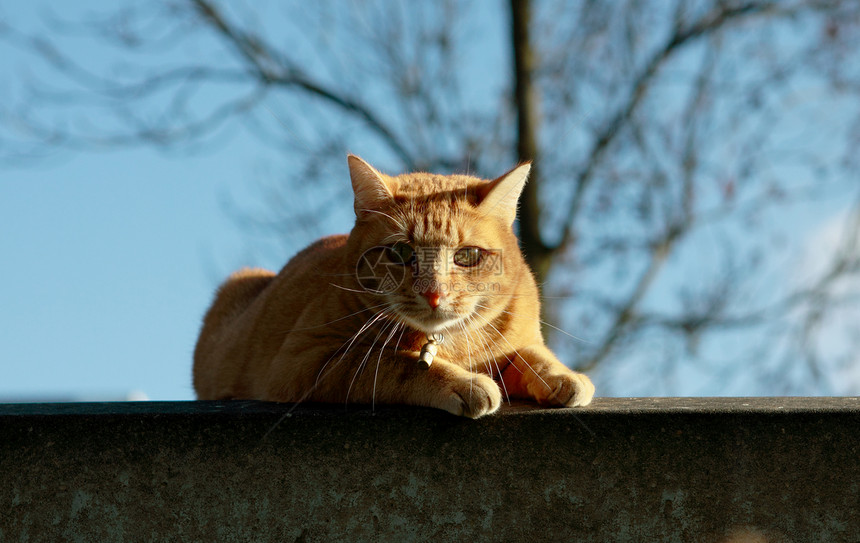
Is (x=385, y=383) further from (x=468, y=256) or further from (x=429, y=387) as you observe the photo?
(x=468, y=256)

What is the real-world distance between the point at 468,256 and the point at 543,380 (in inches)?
16.9

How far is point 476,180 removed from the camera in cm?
260

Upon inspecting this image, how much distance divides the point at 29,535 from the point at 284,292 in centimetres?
136

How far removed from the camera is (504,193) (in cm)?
237

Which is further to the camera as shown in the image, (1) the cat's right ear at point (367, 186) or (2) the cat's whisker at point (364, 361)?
(1) the cat's right ear at point (367, 186)

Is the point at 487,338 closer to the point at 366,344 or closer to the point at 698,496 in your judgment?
the point at 366,344

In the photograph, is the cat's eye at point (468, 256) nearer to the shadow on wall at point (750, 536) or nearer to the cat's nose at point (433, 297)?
the cat's nose at point (433, 297)

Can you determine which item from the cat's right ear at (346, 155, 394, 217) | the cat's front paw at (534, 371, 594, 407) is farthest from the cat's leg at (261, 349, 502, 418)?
the cat's right ear at (346, 155, 394, 217)

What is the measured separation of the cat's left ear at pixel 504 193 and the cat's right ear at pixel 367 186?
301 millimetres

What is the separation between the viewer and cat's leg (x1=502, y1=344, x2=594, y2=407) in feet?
6.63

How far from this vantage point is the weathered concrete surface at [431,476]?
1870 millimetres

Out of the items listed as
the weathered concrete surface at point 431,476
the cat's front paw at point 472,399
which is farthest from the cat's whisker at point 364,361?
the cat's front paw at point 472,399

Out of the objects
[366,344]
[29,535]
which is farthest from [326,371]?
A: [29,535]

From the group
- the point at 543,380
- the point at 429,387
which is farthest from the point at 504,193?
the point at 429,387
